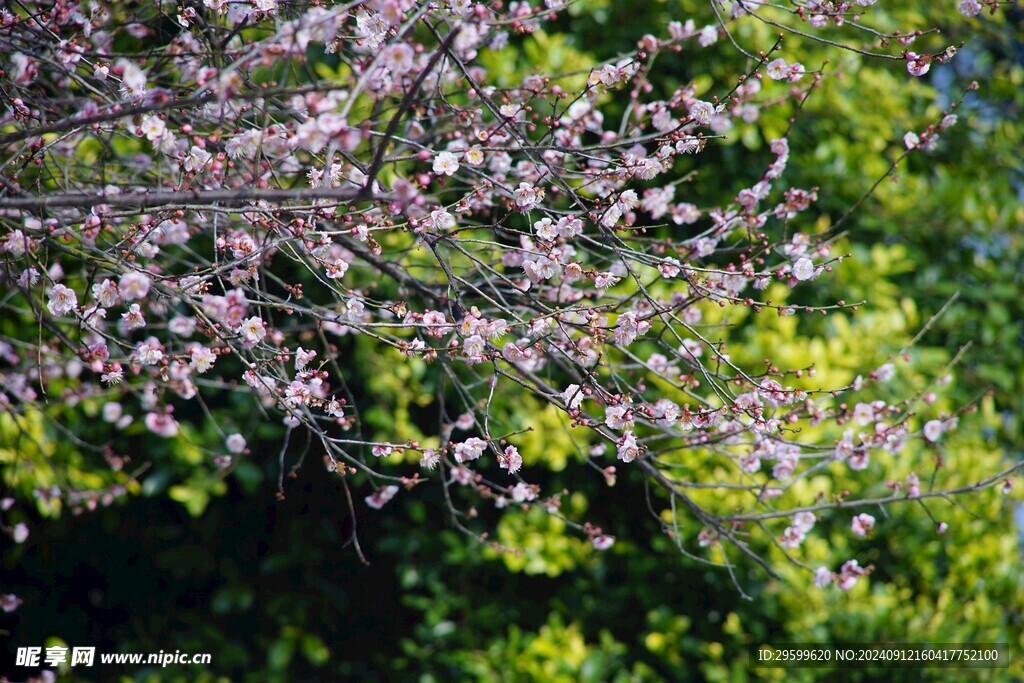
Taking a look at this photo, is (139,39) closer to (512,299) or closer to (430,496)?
(512,299)

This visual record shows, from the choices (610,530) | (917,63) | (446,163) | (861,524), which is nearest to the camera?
(446,163)

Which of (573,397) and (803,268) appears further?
(803,268)

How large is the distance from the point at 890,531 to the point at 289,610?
2260mm

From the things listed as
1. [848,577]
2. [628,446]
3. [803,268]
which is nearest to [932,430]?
[848,577]

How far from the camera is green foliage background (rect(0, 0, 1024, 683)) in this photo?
324cm

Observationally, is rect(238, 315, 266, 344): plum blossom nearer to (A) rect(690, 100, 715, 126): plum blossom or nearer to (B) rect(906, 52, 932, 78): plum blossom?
(A) rect(690, 100, 715, 126): plum blossom

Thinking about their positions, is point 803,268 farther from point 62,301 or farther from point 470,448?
point 62,301

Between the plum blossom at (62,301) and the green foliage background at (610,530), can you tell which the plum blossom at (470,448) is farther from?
the green foliage background at (610,530)

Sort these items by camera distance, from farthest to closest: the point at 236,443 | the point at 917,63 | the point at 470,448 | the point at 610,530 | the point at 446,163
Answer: the point at 610,530, the point at 236,443, the point at 917,63, the point at 470,448, the point at 446,163

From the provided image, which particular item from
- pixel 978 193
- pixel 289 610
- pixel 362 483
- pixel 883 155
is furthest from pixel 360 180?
pixel 978 193

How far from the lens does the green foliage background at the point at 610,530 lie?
10.6ft

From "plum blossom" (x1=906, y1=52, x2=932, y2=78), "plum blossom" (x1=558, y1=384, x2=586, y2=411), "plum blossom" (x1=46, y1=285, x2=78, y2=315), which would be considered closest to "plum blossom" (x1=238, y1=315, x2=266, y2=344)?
"plum blossom" (x1=46, y1=285, x2=78, y2=315)

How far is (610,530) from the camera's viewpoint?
3.54 meters

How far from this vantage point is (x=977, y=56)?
437 cm
